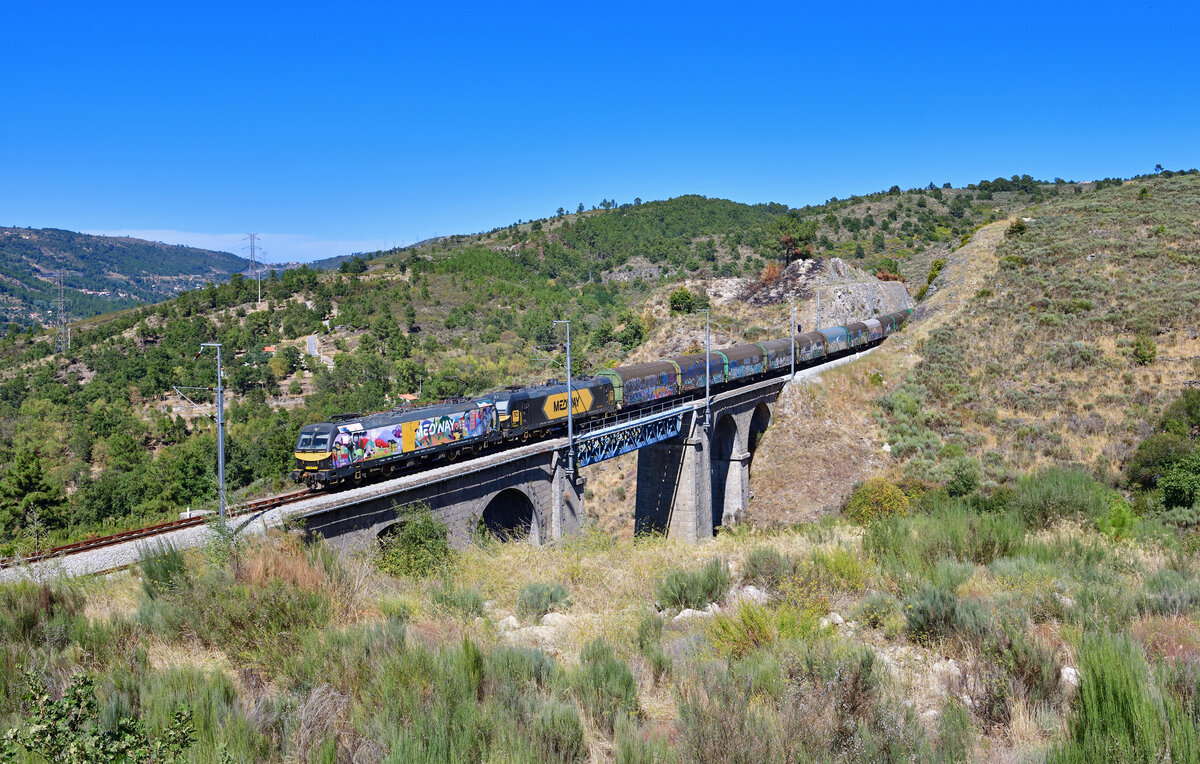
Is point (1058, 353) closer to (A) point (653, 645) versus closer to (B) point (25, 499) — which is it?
(A) point (653, 645)

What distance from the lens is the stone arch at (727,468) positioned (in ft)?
131

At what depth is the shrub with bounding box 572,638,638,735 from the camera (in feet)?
20.0

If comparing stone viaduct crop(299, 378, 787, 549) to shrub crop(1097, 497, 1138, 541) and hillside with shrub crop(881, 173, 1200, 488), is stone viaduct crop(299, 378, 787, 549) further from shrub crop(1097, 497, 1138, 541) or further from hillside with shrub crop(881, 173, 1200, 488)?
shrub crop(1097, 497, 1138, 541)

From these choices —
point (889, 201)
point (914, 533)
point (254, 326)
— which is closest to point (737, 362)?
point (914, 533)

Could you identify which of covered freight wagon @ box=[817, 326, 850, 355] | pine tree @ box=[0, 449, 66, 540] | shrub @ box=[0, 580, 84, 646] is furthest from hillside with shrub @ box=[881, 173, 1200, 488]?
pine tree @ box=[0, 449, 66, 540]

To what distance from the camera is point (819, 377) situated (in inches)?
1802

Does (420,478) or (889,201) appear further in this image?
(889,201)

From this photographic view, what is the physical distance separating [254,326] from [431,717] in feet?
305

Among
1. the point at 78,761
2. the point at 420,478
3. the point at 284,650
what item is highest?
the point at 78,761

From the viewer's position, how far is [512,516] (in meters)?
27.3

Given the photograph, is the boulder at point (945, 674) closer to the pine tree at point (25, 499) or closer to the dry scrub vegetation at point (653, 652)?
the dry scrub vegetation at point (653, 652)

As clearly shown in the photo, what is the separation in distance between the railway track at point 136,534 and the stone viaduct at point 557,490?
1537 mm

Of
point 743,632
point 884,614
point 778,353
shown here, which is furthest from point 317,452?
point 778,353

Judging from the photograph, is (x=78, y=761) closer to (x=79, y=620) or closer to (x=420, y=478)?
(x=79, y=620)
